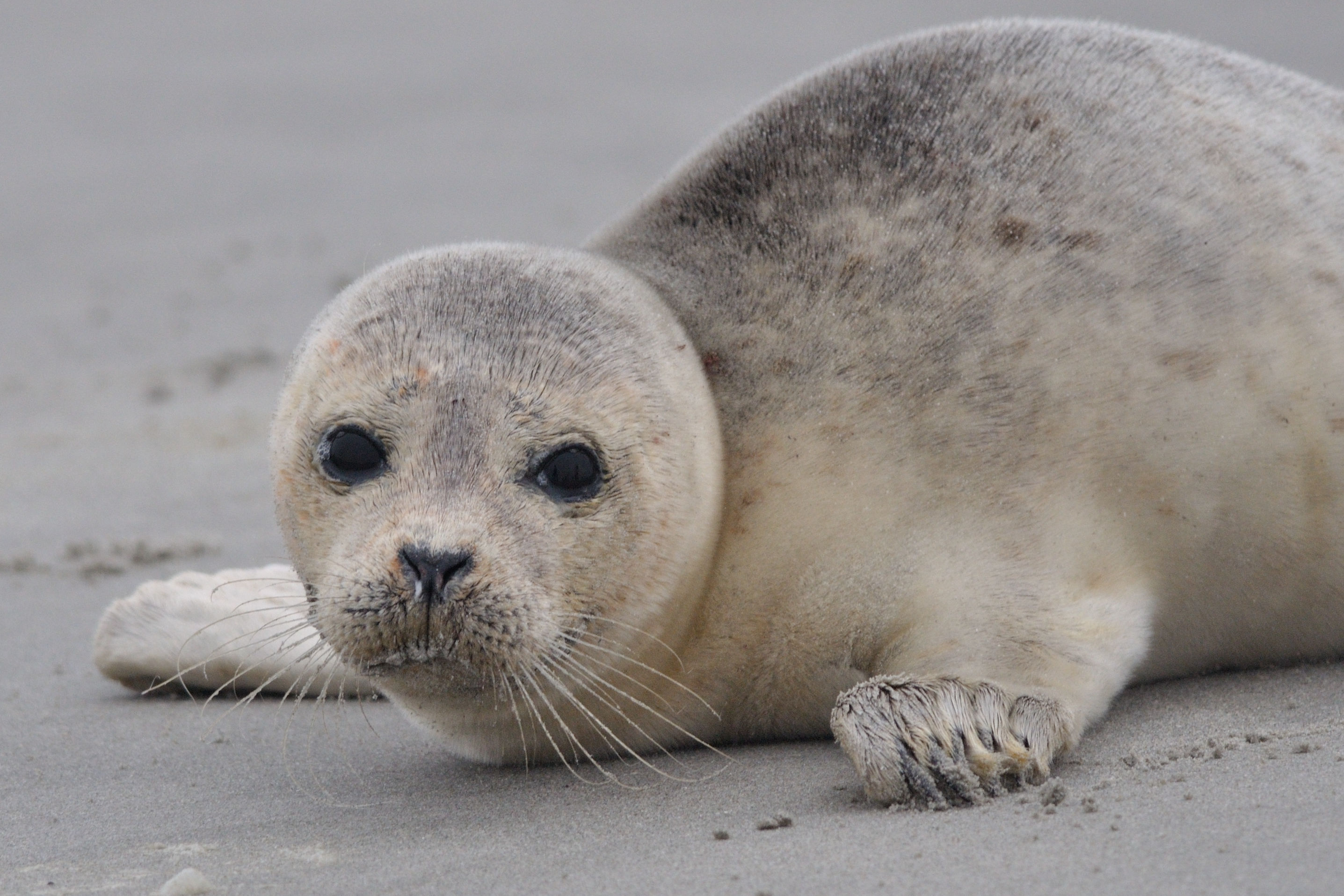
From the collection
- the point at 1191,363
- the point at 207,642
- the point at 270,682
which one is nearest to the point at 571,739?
the point at 270,682

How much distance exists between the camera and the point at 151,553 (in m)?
5.70

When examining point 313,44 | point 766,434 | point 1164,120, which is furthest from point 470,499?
point 313,44

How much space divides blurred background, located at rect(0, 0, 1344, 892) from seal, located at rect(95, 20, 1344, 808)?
0.91 feet

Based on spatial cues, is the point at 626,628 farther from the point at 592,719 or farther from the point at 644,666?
the point at 592,719

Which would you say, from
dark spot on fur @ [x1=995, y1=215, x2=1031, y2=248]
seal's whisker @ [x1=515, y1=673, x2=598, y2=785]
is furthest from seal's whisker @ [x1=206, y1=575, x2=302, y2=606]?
dark spot on fur @ [x1=995, y1=215, x2=1031, y2=248]

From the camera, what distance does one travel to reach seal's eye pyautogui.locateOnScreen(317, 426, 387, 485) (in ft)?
10.3

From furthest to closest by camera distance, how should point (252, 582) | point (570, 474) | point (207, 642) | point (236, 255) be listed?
point (236, 255) → point (252, 582) → point (207, 642) → point (570, 474)

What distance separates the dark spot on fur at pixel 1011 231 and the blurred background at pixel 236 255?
886 millimetres

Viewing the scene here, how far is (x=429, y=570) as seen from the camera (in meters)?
2.86

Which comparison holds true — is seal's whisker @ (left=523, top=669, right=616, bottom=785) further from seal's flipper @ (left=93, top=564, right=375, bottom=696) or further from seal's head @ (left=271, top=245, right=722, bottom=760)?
seal's flipper @ (left=93, top=564, right=375, bottom=696)

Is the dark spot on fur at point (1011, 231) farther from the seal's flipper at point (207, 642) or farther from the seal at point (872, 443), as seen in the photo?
the seal's flipper at point (207, 642)

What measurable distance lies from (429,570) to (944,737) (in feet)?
3.11

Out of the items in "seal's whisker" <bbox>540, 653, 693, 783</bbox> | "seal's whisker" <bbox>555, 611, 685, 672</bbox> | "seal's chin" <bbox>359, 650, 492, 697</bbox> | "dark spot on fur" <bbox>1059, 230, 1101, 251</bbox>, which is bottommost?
"seal's whisker" <bbox>540, 653, 693, 783</bbox>

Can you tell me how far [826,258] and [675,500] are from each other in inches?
28.2
